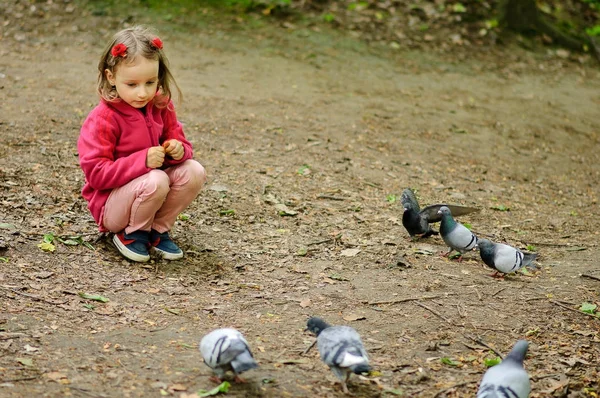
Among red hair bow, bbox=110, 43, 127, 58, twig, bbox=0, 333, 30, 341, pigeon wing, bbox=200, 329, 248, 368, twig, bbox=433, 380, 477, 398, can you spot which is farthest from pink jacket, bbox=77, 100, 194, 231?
twig, bbox=433, 380, 477, 398

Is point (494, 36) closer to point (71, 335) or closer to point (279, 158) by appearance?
point (279, 158)

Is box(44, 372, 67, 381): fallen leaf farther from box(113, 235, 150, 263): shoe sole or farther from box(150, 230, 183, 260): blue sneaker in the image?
box(150, 230, 183, 260): blue sneaker

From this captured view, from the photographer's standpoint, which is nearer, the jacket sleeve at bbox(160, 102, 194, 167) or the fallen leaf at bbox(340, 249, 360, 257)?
the jacket sleeve at bbox(160, 102, 194, 167)

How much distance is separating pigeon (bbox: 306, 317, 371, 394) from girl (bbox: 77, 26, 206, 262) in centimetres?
180

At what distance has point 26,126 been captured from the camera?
735cm

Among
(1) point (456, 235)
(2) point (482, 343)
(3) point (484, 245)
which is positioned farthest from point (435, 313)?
(1) point (456, 235)

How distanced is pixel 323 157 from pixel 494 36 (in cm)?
640

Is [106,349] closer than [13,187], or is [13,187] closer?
[106,349]

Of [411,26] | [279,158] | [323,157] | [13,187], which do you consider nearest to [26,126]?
[13,187]

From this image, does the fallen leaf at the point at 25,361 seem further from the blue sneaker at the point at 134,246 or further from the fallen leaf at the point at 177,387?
the blue sneaker at the point at 134,246

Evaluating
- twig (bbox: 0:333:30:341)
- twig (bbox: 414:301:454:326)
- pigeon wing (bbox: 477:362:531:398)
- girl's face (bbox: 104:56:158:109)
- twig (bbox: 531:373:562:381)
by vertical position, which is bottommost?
twig (bbox: 414:301:454:326)

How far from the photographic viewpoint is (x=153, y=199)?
484cm

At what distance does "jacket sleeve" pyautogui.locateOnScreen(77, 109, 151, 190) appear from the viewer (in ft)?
15.6

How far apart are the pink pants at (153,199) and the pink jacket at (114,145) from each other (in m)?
0.06
